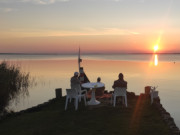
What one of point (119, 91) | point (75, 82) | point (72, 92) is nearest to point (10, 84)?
point (75, 82)

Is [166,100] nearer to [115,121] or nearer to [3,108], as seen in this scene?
[115,121]

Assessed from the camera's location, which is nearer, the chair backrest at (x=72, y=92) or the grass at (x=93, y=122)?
the grass at (x=93, y=122)

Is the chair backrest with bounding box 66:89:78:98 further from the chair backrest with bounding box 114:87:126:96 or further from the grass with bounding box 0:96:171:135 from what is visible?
the chair backrest with bounding box 114:87:126:96

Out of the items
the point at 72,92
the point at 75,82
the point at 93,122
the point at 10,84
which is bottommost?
the point at 93,122

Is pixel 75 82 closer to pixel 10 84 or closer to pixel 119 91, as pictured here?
pixel 119 91

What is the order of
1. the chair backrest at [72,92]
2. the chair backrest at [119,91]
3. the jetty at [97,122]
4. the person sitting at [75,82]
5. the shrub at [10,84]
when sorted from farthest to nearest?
1. the shrub at [10,84]
2. the person sitting at [75,82]
3. the chair backrest at [119,91]
4. the chair backrest at [72,92]
5. the jetty at [97,122]

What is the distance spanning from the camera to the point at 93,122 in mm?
7988

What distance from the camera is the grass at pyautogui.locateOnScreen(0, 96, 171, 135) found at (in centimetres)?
711

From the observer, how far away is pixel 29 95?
57.0ft

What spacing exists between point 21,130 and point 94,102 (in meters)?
4.17

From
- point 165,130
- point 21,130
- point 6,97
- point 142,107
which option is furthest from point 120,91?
point 6,97

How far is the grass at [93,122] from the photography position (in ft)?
23.3

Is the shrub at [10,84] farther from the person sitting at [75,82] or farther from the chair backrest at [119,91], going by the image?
the chair backrest at [119,91]

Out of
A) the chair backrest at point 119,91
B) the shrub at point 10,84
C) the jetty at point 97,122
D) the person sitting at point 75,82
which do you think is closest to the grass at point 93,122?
the jetty at point 97,122
